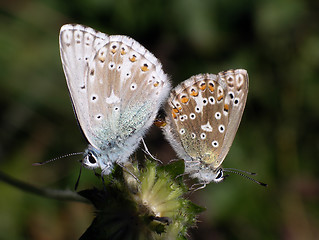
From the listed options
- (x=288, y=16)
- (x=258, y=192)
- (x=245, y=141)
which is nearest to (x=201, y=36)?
(x=288, y=16)

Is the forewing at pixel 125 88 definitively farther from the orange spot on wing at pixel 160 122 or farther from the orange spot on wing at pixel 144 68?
the orange spot on wing at pixel 160 122

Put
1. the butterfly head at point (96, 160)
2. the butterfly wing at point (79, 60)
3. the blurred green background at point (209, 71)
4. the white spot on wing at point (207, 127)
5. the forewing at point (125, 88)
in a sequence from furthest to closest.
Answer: the blurred green background at point (209, 71) < the white spot on wing at point (207, 127) < the forewing at point (125, 88) < the butterfly wing at point (79, 60) < the butterfly head at point (96, 160)

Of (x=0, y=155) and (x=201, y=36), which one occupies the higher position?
(x=201, y=36)

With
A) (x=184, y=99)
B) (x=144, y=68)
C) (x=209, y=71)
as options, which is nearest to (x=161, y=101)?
(x=184, y=99)

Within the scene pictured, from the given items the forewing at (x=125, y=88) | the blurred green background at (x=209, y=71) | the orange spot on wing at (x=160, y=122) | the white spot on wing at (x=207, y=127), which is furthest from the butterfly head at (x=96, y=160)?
the blurred green background at (x=209, y=71)

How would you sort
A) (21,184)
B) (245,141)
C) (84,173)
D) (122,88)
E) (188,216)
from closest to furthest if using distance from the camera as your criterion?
1. (21,184)
2. (188,216)
3. (122,88)
4. (84,173)
5. (245,141)

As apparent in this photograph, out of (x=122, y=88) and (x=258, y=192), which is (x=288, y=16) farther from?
(x=122, y=88)

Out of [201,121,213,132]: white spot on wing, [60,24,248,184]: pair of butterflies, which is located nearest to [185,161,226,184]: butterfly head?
[60,24,248,184]: pair of butterflies

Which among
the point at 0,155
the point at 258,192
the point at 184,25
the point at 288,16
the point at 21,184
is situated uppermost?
the point at 288,16
